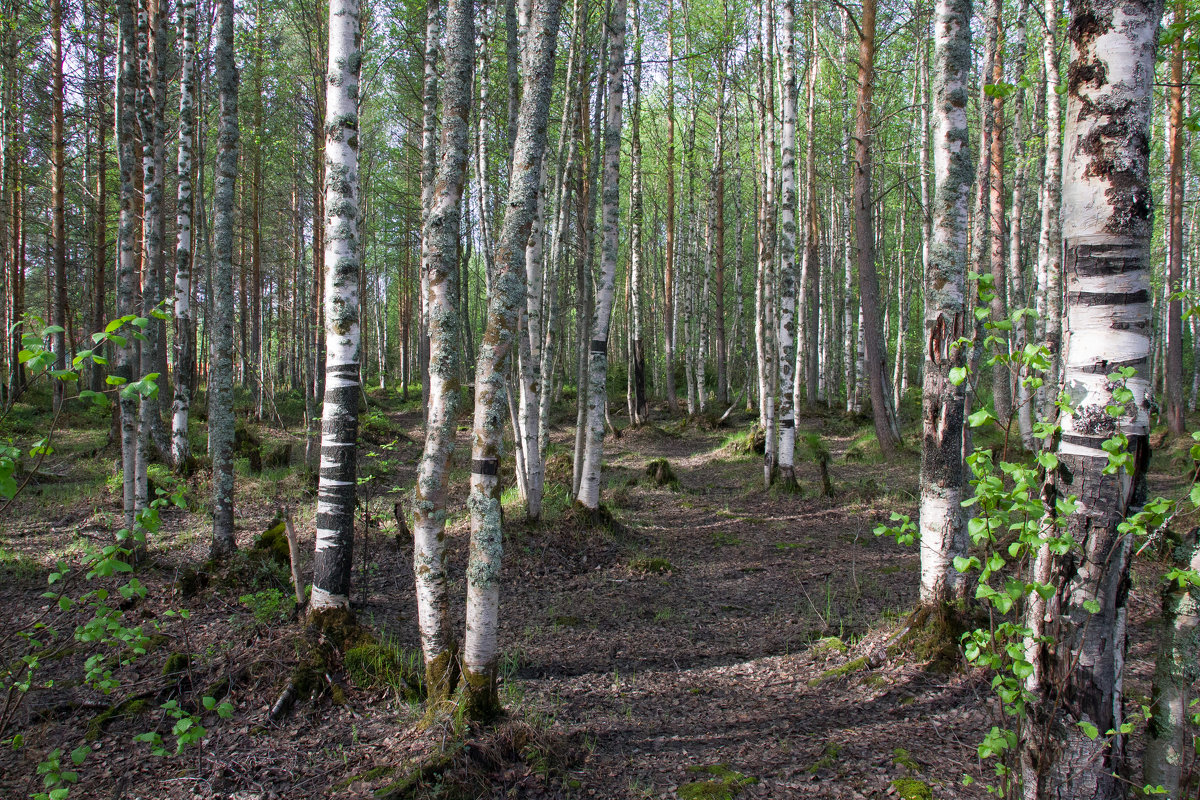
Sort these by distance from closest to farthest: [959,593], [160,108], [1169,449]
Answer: [959,593] < [160,108] < [1169,449]

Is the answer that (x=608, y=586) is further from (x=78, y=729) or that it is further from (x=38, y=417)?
(x=38, y=417)

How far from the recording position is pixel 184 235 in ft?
27.2

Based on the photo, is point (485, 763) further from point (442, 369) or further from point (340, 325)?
point (340, 325)

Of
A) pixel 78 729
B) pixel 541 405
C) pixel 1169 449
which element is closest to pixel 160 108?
pixel 541 405

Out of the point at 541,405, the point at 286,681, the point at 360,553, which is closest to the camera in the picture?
the point at 286,681

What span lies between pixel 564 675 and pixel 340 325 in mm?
2889

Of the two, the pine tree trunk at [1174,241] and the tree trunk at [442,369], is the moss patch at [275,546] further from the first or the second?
the pine tree trunk at [1174,241]

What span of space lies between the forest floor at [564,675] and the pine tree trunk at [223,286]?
0.47 m

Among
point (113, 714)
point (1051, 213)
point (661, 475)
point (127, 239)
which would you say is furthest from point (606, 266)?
point (1051, 213)

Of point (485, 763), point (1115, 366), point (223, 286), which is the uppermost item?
point (223, 286)

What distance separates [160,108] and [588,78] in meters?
6.35

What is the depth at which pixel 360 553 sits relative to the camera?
7082 mm

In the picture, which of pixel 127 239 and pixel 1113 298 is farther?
pixel 127 239

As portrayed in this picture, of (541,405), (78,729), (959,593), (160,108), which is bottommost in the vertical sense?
(78,729)
